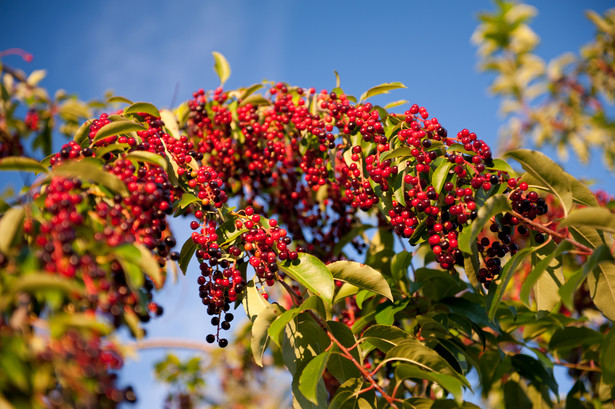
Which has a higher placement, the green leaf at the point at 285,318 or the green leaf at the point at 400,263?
the green leaf at the point at 400,263

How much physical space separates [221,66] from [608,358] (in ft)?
8.36

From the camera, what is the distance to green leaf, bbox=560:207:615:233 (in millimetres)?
1481

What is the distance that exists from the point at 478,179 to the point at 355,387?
92cm

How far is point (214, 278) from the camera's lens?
6.36 feet

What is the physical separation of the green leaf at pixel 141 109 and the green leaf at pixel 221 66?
844mm

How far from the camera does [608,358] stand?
1.84 metres

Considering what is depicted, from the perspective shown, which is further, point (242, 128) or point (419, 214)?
point (242, 128)

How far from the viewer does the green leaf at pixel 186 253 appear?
209cm

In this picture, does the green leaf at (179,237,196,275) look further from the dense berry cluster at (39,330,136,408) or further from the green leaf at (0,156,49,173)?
the dense berry cluster at (39,330,136,408)

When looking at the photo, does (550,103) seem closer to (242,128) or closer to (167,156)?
(242,128)

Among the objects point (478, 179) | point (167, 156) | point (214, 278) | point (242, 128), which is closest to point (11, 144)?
point (242, 128)

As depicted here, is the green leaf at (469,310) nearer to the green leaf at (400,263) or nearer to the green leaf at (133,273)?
the green leaf at (400,263)

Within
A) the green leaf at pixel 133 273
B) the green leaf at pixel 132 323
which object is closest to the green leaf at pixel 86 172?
the green leaf at pixel 133 273

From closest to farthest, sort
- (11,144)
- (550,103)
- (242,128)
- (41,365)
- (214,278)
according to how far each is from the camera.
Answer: (41,365) < (214,278) < (242,128) < (11,144) < (550,103)
